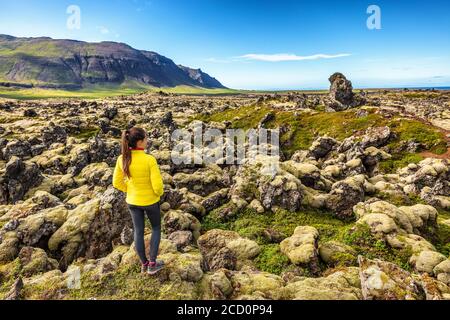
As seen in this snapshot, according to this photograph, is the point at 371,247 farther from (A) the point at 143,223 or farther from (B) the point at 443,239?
(A) the point at 143,223

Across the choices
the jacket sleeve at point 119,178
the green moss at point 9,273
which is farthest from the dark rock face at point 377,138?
the green moss at point 9,273

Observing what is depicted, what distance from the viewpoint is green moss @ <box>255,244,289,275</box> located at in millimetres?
22172

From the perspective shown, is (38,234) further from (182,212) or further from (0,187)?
(0,187)

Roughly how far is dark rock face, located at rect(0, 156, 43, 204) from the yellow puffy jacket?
3928cm

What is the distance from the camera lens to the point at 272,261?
2291 cm

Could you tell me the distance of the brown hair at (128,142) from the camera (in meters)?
12.0

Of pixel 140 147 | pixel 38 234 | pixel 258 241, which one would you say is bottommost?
pixel 258 241

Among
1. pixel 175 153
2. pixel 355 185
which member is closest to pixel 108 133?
pixel 175 153

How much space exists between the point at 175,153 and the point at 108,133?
151 feet

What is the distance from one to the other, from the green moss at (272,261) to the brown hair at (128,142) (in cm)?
1421

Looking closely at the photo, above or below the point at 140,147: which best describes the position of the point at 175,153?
below

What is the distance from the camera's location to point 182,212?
32.0 meters

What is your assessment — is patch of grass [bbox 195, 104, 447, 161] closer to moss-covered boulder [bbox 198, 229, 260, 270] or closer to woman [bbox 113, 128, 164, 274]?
moss-covered boulder [bbox 198, 229, 260, 270]

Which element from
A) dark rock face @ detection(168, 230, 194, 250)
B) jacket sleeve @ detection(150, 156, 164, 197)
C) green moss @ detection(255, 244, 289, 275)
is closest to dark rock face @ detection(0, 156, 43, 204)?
dark rock face @ detection(168, 230, 194, 250)
